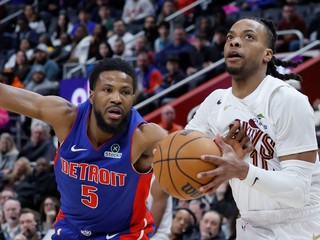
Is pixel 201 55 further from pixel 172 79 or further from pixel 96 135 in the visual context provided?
pixel 96 135

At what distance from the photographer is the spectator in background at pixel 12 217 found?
28.4ft

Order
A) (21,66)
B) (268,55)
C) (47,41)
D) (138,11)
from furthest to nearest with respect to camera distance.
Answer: (47,41)
(138,11)
(21,66)
(268,55)

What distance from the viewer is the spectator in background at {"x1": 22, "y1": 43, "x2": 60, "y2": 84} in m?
13.4

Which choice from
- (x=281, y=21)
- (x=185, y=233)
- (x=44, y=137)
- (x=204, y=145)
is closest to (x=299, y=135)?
(x=204, y=145)

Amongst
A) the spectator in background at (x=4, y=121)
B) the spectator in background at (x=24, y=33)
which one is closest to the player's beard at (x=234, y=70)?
the spectator in background at (x=4, y=121)

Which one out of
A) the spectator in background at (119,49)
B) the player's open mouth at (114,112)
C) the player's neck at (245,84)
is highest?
the spectator in background at (119,49)

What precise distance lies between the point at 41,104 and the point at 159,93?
20.9 ft

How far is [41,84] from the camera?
42.4 feet

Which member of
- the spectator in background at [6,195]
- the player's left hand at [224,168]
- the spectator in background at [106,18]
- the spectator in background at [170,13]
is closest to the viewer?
the player's left hand at [224,168]

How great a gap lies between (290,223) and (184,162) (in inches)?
30.6

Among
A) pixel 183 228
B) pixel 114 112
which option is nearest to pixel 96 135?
pixel 114 112

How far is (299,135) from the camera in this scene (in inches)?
154

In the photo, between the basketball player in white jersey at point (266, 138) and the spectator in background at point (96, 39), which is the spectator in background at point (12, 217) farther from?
the spectator in background at point (96, 39)

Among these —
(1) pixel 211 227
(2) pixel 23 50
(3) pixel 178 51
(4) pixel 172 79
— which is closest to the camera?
(1) pixel 211 227
